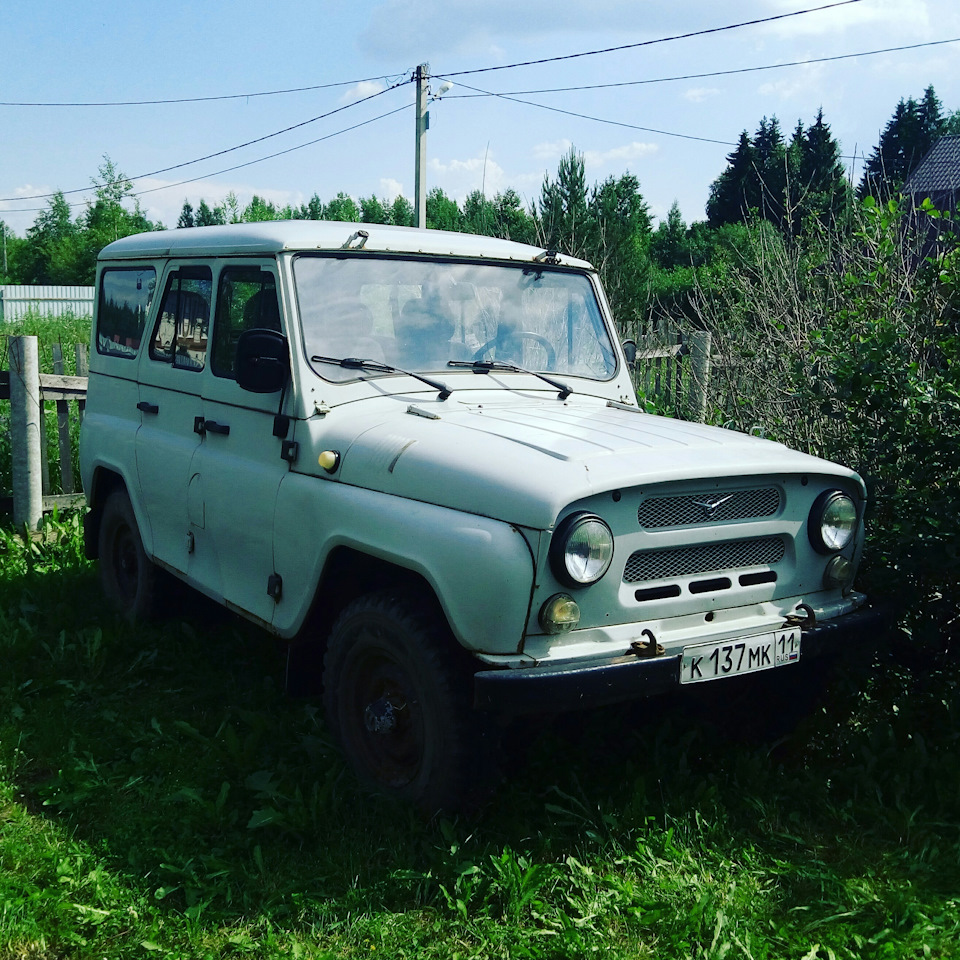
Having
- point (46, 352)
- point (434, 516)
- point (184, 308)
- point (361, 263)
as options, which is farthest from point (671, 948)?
point (46, 352)

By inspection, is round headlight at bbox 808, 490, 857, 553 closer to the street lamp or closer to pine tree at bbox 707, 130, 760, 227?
the street lamp

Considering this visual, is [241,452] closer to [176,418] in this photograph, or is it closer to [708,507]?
[176,418]

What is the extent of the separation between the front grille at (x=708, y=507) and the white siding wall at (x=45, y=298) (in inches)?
2676

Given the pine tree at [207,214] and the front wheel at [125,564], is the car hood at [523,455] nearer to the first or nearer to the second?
the front wheel at [125,564]

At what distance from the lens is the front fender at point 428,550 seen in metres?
3.01

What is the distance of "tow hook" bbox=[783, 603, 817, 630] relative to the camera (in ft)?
11.6

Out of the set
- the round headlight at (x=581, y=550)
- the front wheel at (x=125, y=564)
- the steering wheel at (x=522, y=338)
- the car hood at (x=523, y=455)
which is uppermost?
the steering wheel at (x=522, y=338)

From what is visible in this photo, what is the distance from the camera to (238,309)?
4.48 meters

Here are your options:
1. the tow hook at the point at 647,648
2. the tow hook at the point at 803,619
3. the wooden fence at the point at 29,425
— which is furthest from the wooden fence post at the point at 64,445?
the tow hook at the point at 803,619

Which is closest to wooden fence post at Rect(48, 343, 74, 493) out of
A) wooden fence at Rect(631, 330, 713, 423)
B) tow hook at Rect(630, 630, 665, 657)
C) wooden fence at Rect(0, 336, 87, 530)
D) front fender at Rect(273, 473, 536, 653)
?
wooden fence at Rect(0, 336, 87, 530)

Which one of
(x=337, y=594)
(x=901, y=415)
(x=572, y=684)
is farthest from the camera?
(x=901, y=415)

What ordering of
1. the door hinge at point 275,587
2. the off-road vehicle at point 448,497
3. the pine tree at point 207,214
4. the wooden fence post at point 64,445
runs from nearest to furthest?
the off-road vehicle at point 448,497
the door hinge at point 275,587
the wooden fence post at point 64,445
the pine tree at point 207,214

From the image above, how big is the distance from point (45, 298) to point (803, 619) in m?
69.2

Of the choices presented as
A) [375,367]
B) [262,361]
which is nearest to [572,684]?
[375,367]
